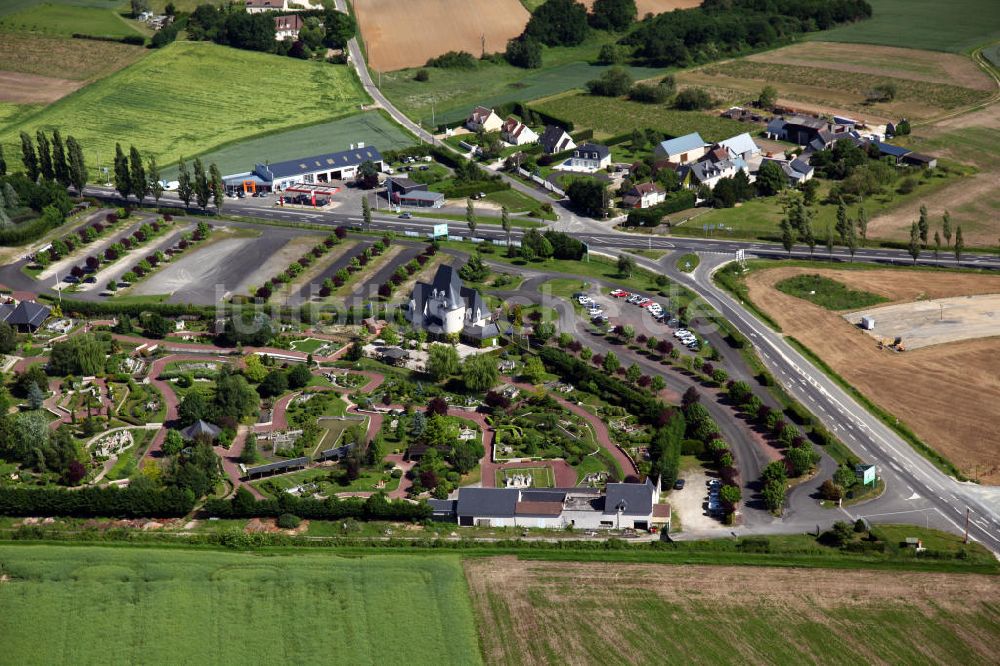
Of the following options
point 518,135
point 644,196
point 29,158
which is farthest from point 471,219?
point 29,158

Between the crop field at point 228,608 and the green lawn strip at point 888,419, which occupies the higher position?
the green lawn strip at point 888,419

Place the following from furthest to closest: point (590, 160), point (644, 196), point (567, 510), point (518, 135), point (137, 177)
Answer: point (518, 135) < point (590, 160) < point (644, 196) < point (137, 177) < point (567, 510)

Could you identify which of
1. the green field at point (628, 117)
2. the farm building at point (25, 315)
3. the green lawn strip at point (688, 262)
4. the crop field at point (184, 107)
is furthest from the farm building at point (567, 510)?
the crop field at point (184, 107)

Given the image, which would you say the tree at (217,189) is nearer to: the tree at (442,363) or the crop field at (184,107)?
the crop field at (184,107)

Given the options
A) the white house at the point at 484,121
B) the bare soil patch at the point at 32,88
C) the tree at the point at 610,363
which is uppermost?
the bare soil patch at the point at 32,88

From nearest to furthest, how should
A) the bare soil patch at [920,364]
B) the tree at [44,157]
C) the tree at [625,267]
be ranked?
the bare soil patch at [920,364] < the tree at [625,267] < the tree at [44,157]

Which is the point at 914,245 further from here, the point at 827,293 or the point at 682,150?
the point at 682,150

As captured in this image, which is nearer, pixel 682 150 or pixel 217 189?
pixel 217 189
